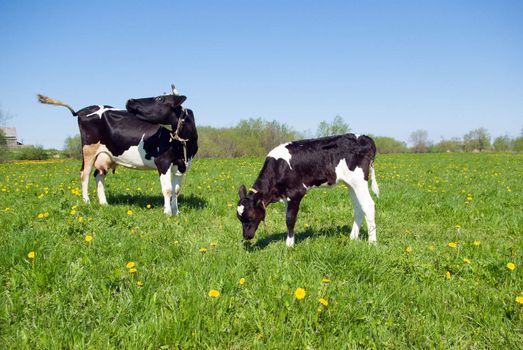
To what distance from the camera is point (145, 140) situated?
298 inches

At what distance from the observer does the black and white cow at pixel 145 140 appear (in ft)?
22.9

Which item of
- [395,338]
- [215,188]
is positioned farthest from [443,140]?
[395,338]

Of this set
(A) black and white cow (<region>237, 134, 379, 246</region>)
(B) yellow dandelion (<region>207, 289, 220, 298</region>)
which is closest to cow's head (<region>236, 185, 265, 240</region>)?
(A) black and white cow (<region>237, 134, 379, 246</region>)

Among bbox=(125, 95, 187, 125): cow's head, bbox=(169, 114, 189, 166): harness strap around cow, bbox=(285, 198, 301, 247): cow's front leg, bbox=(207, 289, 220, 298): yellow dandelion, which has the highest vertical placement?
bbox=(125, 95, 187, 125): cow's head

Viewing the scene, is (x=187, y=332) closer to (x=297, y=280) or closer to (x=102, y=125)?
(x=297, y=280)

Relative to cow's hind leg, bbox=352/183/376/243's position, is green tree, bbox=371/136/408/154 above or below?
above

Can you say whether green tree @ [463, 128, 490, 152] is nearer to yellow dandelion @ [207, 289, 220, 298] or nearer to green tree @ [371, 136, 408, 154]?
green tree @ [371, 136, 408, 154]

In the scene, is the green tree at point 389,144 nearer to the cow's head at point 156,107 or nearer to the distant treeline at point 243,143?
the distant treeline at point 243,143

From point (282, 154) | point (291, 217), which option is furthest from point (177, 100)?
point (291, 217)

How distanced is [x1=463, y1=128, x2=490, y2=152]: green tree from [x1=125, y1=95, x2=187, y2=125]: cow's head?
3895 inches

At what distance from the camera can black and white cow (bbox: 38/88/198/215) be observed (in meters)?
6.98

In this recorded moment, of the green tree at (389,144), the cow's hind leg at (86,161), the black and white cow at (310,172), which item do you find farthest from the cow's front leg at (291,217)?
the green tree at (389,144)

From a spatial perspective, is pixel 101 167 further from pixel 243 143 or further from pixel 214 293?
pixel 243 143

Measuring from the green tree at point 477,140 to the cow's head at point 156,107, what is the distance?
98.9m
